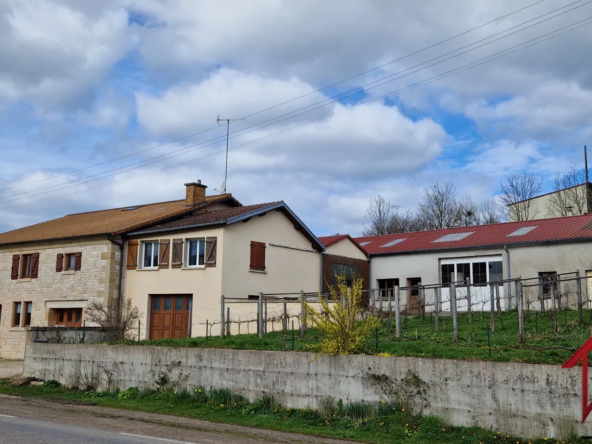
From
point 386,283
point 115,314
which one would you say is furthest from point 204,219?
point 386,283

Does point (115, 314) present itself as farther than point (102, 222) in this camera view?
No

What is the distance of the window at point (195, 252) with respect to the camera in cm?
2388

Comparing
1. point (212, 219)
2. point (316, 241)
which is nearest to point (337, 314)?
point (212, 219)

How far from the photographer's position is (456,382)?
11.0 metres

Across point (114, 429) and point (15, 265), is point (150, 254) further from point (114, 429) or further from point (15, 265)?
point (114, 429)

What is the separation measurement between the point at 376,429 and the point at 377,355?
1615 mm

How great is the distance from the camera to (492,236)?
27.8 meters

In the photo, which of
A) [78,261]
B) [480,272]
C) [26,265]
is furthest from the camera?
[26,265]

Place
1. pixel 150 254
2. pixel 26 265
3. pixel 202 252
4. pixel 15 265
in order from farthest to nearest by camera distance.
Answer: pixel 15 265 < pixel 26 265 < pixel 150 254 < pixel 202 252

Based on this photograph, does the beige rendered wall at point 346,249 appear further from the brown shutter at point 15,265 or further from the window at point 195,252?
the brown shutter at point 15,265

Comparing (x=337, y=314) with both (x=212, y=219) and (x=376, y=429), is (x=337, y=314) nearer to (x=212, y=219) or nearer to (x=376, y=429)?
(x=376, y=429)

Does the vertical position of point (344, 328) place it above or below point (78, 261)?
below

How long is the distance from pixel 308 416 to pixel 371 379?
64.3 inches

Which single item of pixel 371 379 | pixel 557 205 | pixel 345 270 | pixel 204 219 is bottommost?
pixel 371 379
